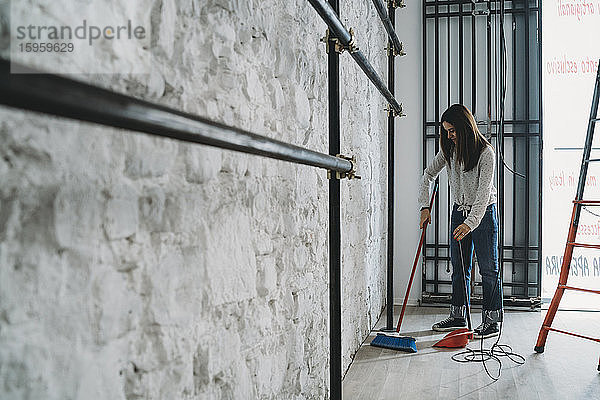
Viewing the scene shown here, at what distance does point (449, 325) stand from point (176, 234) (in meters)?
3.68

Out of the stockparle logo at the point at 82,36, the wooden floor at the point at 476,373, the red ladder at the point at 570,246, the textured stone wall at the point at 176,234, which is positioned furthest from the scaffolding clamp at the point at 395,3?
the stockparle logo at the point at 82,36

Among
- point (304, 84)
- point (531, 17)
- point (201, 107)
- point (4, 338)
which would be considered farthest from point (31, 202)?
point (531, 17)

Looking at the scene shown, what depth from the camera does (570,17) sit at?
221 inches

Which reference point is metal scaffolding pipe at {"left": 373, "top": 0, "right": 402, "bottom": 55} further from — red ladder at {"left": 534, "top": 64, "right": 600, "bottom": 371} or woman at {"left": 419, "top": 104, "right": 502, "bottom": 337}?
red ladder at {"left": 534, "top": 64, "right": 600, "bottom": 371}

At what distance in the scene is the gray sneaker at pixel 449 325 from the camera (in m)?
4.59

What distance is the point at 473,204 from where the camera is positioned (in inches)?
170

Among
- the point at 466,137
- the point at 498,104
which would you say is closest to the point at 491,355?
the point at 466,137

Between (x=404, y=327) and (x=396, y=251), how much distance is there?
119 centimetres

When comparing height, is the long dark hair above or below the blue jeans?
above

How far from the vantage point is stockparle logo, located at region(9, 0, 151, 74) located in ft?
3.03

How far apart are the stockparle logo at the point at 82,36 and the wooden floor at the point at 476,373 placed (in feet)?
7.91

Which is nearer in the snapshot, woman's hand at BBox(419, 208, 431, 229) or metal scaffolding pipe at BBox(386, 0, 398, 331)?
metal scaffolding pipe at BBox(386, 0, 398, 331)

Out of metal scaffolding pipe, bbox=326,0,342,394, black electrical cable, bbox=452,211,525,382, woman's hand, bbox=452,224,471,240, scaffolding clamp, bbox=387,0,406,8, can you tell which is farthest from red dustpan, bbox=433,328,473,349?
scaffolding clamp, bbox=387,0,406,8

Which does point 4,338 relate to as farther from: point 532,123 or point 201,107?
point 532,123
